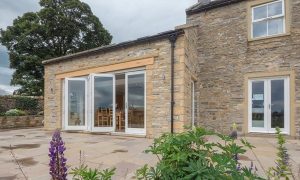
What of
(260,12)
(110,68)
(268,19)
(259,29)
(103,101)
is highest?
(260,12)

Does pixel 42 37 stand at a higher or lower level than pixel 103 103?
higher

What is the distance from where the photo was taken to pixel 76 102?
33.0 ft

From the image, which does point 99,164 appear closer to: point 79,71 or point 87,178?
point 87,178

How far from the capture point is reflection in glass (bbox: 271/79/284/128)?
8.41m

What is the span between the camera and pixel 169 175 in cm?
175

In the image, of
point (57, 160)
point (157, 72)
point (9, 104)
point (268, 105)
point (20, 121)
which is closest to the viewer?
point (57, 160)

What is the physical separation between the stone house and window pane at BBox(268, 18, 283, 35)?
0.03 m

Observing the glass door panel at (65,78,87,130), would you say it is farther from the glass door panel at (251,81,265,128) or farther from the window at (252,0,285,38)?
the window at (252,0,285,38)

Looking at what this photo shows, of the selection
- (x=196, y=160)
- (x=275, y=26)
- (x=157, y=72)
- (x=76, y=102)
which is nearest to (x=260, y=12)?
(x=275, y=26)

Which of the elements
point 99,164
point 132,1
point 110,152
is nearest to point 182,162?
point 99,164

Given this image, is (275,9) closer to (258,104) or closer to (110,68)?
(258,104)

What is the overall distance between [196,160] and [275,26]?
28.8 feet

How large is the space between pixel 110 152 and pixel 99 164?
1.12 meters

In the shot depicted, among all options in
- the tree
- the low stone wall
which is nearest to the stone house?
the low stone wall
